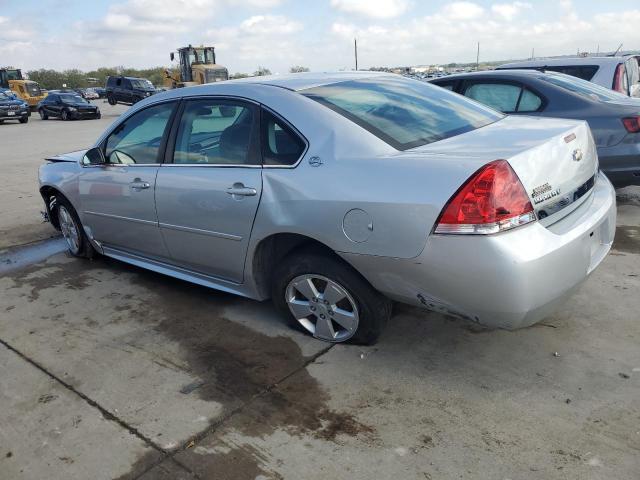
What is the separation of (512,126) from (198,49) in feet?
101

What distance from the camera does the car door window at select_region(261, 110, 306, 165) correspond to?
3.01 metres

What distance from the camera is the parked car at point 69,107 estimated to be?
2608 centimetres

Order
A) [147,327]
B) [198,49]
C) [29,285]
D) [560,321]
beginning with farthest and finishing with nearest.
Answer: [198,49]
[29,285]
[147,327]
[560,321]

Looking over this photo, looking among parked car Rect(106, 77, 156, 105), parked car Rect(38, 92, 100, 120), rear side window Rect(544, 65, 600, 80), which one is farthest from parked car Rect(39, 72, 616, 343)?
parked car Rect(106, 77, 156, 105)

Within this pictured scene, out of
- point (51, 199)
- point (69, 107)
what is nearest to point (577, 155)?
point (51, 199)

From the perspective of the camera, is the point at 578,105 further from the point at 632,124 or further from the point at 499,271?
the point at 499,271

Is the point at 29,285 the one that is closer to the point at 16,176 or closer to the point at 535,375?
the point at 535,375

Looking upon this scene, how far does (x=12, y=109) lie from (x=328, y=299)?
26455mm

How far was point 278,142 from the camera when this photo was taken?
3.11 metres

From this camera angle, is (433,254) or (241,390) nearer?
(433,254)

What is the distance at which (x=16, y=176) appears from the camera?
1005 cm

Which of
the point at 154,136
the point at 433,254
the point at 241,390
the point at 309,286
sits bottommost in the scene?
the point at 241,390

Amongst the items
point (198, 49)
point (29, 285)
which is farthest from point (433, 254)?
point (198, 49)

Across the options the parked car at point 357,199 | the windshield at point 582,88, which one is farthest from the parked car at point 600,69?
the parked car at point 357,199
